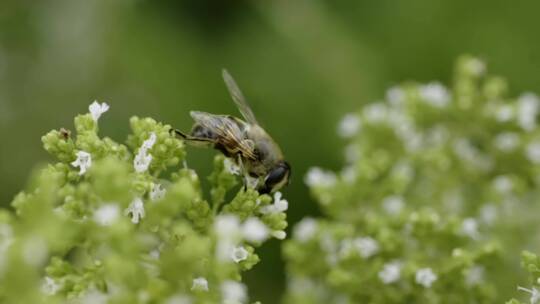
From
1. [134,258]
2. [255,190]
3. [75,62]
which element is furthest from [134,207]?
[75,62]

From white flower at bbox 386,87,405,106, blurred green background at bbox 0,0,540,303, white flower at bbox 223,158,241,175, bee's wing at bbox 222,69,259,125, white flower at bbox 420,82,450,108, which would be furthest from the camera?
blurred green background at bbox 0,0,540,303

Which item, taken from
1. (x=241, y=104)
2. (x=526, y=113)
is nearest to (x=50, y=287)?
(x=241, y=104)

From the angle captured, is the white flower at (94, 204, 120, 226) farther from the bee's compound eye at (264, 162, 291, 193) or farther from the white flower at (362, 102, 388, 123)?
the white flower at (362, 102, 388, 123)

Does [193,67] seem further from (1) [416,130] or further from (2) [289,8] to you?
(1) [416,130]

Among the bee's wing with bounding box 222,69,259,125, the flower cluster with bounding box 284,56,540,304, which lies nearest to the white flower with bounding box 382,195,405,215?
the flower cluster with bounding box 284,56,540,304

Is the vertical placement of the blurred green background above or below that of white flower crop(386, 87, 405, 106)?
above

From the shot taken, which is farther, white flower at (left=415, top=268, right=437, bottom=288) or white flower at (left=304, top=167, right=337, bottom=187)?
white flower at (left=304, top=167, right=337, bottom=187)

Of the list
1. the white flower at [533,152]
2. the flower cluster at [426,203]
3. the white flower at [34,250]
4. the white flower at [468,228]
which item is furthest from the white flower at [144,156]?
the white flower at [533,152]
